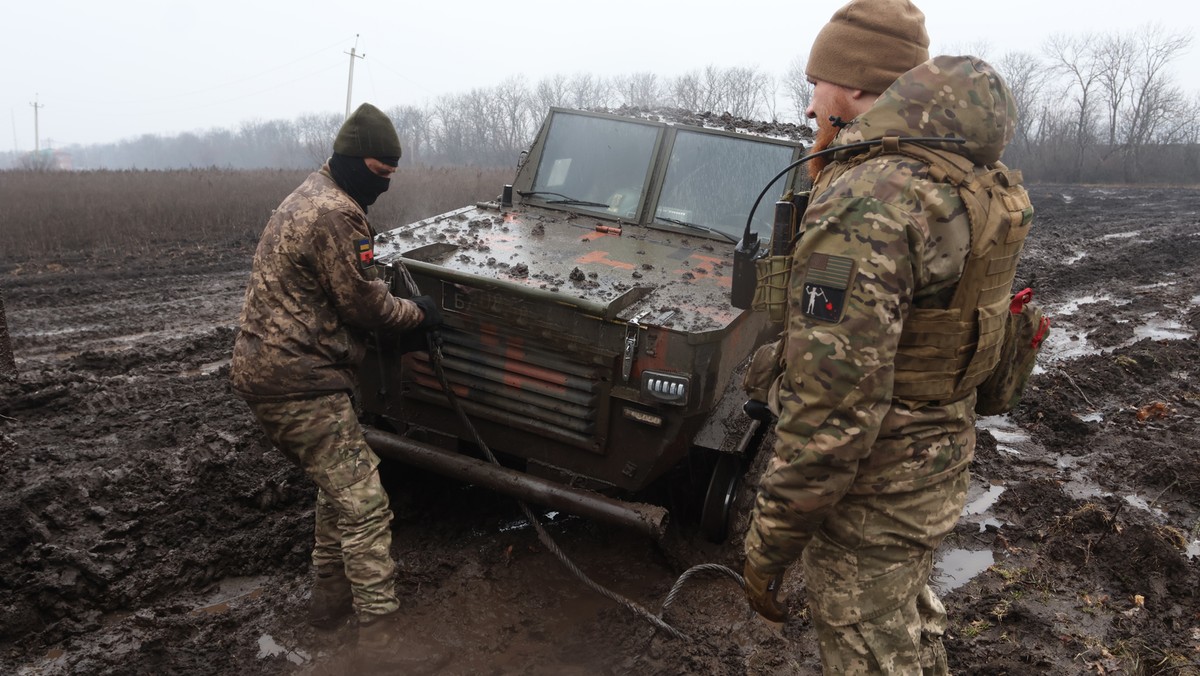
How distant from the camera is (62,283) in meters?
10.4

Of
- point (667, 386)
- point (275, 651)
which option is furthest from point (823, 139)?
point (275, 651)

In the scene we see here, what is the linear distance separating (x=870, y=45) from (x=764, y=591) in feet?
4.52

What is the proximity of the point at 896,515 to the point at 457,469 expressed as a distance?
2220mm

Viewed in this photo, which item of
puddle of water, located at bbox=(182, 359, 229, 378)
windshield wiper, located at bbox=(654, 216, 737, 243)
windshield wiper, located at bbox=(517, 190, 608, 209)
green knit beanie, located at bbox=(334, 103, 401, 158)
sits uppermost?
green knit beanie, located at bbox=(334, 103, 401, 158)

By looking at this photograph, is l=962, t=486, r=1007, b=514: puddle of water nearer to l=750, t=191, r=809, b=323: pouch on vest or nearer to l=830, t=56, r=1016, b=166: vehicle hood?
l=750, t=191, r=809, b=323: pouch on vest

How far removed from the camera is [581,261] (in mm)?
4207

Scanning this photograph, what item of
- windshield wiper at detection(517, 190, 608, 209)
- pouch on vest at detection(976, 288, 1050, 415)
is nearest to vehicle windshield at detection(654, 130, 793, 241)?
windshield wiper at detection(517, 190, 608, 209)

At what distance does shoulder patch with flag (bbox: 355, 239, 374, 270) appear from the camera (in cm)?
324

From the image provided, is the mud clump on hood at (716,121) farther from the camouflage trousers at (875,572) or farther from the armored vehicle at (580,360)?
the camouflage trousers at (875,572)

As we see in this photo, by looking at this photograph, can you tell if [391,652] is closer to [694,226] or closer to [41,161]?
[694,226]

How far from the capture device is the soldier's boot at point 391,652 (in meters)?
3.27

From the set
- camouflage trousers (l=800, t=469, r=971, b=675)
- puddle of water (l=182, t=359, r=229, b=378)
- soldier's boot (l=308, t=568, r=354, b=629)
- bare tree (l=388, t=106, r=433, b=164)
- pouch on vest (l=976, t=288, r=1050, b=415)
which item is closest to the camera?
camouflage trousers (l=800, t=469, r=971, b=675)

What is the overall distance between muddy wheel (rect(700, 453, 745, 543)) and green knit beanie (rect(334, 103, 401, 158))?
1.93 metres

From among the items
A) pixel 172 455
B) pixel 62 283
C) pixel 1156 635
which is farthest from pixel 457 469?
pixel 62 283
